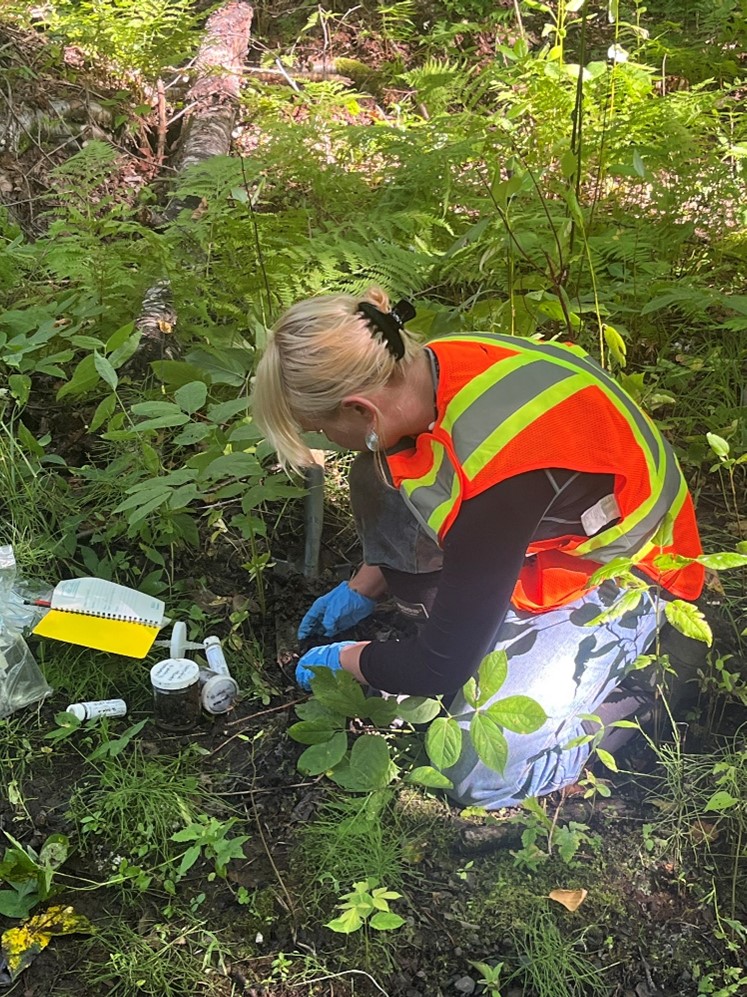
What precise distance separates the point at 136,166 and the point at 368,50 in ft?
5.27

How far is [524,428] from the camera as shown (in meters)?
1.42

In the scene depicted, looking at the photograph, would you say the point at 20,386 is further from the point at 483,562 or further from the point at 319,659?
the point at 483,562

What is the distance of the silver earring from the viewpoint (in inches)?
60.6

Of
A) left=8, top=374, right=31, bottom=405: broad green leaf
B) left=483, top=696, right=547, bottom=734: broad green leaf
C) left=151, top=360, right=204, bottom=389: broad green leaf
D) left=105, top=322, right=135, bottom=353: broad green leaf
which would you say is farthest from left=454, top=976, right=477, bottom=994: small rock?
left=8, top=374, right=31, bottom=405: broad green leaf

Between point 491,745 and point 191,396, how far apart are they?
42.1 inches

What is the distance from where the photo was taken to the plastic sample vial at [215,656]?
6.44 feet

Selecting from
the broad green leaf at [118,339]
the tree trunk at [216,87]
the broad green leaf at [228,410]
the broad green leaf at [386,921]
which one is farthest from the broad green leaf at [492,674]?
the tree trunk at [216,87]

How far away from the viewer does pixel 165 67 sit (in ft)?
13.4

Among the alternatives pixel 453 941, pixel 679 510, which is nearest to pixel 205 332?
pixel 679 510

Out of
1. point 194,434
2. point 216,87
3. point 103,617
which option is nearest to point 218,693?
point 103,617

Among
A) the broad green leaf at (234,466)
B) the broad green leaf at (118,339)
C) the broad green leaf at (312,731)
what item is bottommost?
the broad green leaf at (312,731)

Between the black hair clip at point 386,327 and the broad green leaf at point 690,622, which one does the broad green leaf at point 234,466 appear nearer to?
the black hair clip at point 386,327

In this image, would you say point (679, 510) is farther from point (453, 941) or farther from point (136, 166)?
point (136, 166)

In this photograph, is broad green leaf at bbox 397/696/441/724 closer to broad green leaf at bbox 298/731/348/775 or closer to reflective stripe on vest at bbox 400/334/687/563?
broad green leaf at bbox 298/731/348/775
